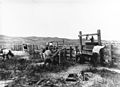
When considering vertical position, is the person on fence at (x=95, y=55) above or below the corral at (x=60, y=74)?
above

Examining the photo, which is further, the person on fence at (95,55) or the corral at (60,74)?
the person on fence at (95,55)

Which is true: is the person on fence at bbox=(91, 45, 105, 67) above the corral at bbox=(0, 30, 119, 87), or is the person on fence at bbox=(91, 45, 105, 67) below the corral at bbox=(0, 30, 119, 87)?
above

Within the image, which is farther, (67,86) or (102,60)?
(102,60)

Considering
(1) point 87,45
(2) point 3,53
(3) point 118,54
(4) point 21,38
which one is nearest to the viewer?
(3) point 118,54

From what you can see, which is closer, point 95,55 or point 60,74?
point 60,74

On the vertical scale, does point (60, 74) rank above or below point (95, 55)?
below

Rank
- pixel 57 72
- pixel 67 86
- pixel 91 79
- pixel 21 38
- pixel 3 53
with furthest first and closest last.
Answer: pixel 21 38
pixel 3 53
pixel 57 72
pixel 91 79
pixel 67 86

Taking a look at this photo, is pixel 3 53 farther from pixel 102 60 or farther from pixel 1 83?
pixel 102 60

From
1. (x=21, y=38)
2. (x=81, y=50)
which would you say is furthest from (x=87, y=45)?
(x=21, y=38)

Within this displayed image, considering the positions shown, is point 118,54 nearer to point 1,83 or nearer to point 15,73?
point 15,73

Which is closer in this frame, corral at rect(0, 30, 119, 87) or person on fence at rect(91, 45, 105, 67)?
corral at rect(0, 30, 119, 87)

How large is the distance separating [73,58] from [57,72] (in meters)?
4.83

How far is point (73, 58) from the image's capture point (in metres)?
15.3

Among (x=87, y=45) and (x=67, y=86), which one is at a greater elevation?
(x=87, y=45)
